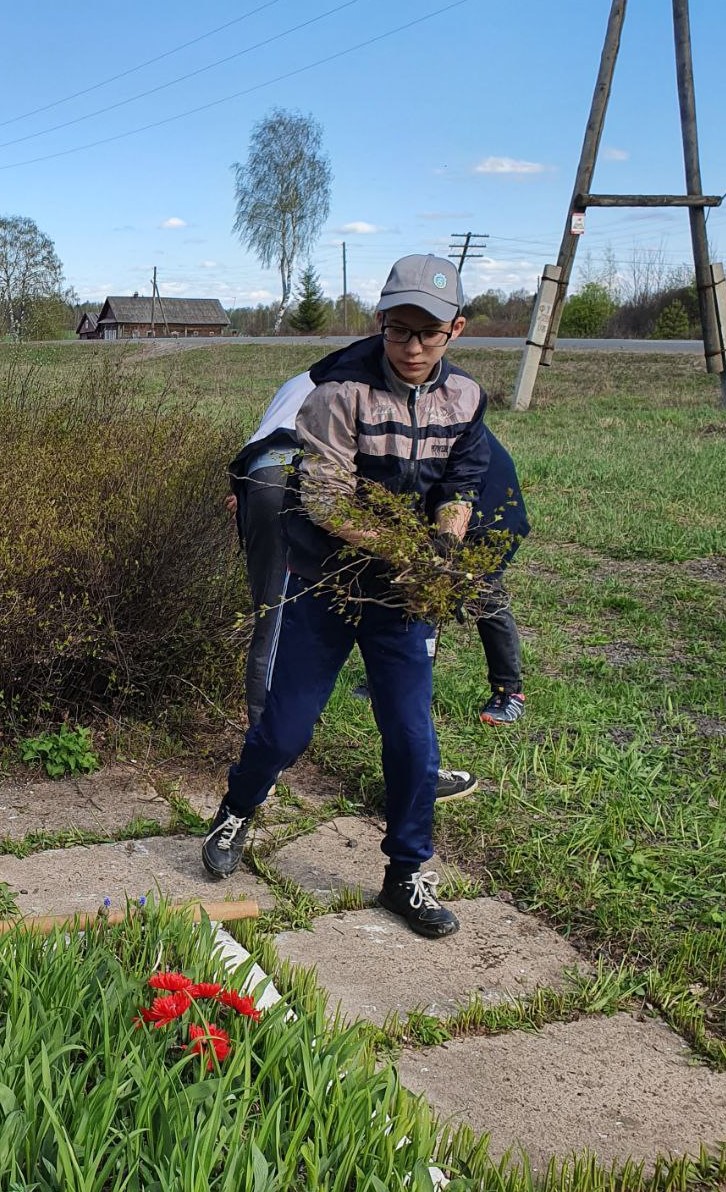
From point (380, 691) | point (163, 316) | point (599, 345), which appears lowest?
point (380, 691)

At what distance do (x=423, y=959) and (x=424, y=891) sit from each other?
19cm

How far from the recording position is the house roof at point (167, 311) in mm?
69438

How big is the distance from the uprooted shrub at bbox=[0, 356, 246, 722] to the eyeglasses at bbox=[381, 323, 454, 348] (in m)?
1.53

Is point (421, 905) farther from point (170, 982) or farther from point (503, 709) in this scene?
point (503, 709)

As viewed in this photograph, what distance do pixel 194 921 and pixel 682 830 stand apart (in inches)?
64.0

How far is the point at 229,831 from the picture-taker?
11.2ft

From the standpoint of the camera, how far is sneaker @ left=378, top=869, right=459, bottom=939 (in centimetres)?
316

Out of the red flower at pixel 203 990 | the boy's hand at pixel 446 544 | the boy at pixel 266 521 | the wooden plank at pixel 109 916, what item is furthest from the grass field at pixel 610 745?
the boy's hand at pixel 446 544

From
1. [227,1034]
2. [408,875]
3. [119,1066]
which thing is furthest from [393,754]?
[119,1066]

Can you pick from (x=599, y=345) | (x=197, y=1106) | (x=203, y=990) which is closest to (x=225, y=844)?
(x=203, y=990)

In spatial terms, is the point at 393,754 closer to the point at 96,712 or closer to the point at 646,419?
the point at 96,712

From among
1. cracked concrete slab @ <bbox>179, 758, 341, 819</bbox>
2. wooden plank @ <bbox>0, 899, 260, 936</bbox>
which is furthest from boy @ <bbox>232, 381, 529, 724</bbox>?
wooden plank @ <bbox>0, 899, 260, 936</bbox>

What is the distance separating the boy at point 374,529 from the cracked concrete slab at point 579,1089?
1.74ft

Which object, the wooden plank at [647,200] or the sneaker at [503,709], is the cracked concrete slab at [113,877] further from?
the wooden plank at [647,200]
